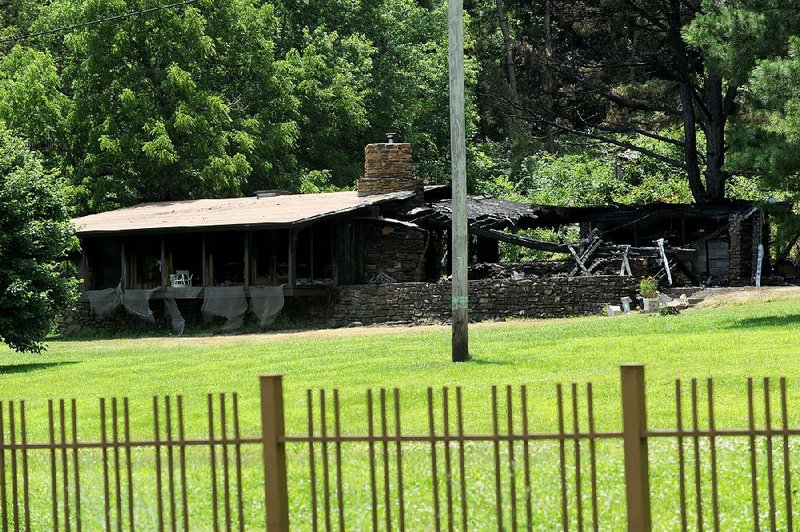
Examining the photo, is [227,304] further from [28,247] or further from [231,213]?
[28,247]

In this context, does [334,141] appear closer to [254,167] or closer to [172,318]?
[254,167]

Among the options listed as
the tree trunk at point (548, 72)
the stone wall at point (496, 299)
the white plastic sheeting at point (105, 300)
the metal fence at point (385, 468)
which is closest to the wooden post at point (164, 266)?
the white plastic sheeting at point (105, 300)

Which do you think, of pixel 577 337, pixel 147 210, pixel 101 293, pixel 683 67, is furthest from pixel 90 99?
pixel 577 337

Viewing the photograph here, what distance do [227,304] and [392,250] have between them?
17.4 feet

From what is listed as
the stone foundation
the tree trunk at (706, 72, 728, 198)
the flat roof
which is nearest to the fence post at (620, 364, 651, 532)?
the stone foundation

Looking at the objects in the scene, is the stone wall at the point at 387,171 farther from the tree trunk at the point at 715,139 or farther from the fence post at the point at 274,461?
the fence post at the point at 274,461

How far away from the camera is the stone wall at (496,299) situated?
3422 cm

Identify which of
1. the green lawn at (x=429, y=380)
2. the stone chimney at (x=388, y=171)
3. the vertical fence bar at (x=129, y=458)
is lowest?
the green lawn at (x=429, y=380)

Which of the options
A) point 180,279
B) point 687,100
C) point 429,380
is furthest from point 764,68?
point 180,279

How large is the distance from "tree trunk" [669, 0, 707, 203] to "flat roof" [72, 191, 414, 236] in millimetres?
9658

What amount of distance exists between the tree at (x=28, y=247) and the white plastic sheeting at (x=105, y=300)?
1008 cm

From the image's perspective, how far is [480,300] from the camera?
3491 centimetres

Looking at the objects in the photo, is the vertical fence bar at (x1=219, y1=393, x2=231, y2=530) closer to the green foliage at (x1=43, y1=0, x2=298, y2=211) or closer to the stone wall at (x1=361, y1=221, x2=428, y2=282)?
the stone wall at (x1=361, y1=221, x2=428, y2=282)

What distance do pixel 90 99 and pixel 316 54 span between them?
12.7 m
